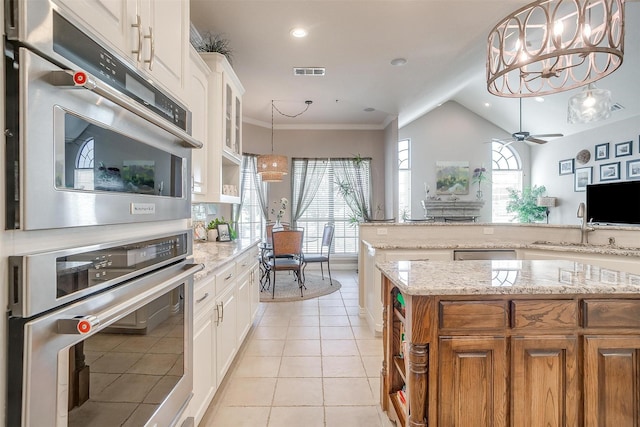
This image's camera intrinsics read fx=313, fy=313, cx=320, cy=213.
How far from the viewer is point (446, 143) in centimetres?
880

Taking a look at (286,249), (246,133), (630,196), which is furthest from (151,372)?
(630,196)

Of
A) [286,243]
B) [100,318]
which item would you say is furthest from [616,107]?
[100,318]

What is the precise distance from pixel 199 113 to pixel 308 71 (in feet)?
6.62

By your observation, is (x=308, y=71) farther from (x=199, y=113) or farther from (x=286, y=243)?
(x=286, y=243)

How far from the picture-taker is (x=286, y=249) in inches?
177

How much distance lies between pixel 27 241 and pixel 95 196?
0.18m

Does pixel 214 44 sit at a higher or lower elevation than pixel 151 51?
higher

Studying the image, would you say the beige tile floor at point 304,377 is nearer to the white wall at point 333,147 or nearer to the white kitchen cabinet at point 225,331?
the white kitchen cabinet at point 225,331

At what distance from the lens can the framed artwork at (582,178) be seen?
6808 millimetres

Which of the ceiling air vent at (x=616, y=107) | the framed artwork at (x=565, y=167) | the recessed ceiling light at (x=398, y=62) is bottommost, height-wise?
the framed artwork at (x=565, y=167)

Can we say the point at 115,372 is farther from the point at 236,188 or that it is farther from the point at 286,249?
the point at 286,249

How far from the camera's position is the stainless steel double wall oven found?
586 millimetres

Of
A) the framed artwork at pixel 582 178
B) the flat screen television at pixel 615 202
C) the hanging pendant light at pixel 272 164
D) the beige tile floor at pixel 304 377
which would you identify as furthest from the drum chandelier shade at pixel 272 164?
the framed artwork at pixel 582 178

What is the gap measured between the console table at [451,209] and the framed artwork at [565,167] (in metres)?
1.89
